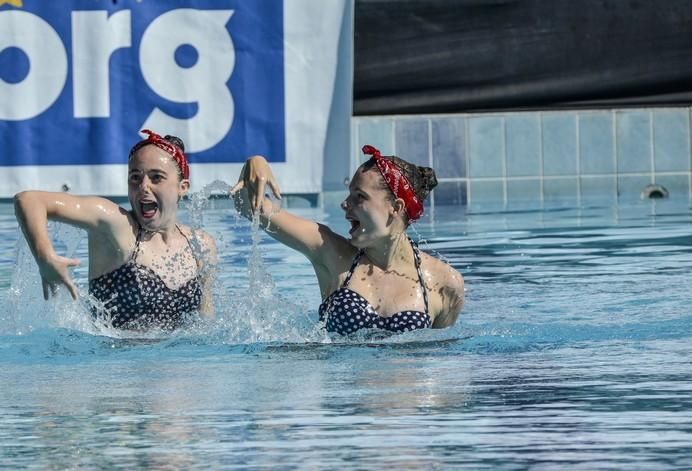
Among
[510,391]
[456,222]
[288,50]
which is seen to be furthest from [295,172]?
[510,391]

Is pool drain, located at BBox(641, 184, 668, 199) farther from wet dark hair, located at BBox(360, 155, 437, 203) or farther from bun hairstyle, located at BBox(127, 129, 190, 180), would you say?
bun hairstyle, located at BBox(127, 129, 190, 180)

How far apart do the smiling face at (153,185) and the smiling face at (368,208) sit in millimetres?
623

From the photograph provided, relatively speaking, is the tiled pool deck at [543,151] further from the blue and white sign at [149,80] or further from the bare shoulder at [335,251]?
the bare shoulder at [335,251]

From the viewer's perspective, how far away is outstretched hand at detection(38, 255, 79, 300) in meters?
4.26

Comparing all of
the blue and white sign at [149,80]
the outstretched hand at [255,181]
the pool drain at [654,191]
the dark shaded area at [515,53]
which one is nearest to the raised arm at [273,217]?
the outstretched hand at [255,181]

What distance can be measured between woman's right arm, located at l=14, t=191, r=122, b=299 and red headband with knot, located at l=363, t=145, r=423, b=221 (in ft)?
3.02

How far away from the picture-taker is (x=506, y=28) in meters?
10.9

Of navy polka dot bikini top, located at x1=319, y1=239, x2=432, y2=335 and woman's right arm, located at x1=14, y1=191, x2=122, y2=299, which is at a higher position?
woman's right arm, located at x1=14, y1=191, x2=122, y2=299

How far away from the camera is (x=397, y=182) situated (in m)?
4.87

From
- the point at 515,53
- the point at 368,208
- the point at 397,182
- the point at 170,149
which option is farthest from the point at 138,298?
the point at 515,53

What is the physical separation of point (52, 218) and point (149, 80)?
5.99m

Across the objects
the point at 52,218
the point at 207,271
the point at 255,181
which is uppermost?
the point at 255,181

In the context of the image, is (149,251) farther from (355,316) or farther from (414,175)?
(414,175)

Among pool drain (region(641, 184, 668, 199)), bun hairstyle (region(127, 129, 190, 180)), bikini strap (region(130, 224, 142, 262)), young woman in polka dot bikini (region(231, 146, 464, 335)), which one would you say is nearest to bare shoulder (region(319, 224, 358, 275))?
young woman in polka dot bikini (region(231, 146, 464, 335))
